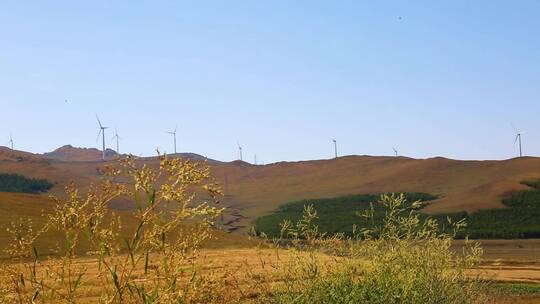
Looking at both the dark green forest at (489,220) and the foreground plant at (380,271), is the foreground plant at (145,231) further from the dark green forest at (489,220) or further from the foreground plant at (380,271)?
the dark green forest at (489,220)

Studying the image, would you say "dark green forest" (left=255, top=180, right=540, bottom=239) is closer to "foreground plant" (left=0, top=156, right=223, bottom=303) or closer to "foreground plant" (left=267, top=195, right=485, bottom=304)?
"foreground plant" (left=267, top=195, right=485, bottom=304)

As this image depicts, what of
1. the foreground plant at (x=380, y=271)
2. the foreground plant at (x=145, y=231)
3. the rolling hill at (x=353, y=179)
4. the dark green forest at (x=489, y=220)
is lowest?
the dark green forest at (x=489, y=220)

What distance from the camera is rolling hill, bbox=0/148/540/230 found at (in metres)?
84.8

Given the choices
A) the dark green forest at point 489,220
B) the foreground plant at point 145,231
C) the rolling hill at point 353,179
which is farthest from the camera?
the rolling hill at point 353,179

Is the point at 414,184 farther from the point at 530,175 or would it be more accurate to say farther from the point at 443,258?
the point at 443,258

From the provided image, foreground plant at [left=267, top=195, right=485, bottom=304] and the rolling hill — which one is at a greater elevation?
the rolling hill

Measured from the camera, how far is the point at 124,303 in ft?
12.2

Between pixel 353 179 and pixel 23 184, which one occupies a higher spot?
pixel 23 184

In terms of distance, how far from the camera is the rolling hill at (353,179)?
84812 mm

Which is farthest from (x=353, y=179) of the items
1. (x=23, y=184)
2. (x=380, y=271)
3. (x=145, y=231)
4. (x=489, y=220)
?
(x=145, y=231)

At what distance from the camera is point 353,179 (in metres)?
132

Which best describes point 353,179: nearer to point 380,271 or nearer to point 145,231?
point 380,271

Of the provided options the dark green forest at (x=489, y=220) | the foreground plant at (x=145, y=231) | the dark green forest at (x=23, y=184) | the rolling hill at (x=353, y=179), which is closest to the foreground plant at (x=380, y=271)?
the foreground plant at (x=145, y=231)

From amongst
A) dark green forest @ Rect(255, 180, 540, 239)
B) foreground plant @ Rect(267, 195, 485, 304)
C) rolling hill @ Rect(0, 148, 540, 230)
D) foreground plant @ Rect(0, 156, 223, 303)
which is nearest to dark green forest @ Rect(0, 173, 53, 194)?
rolling hill @ Rect(0, 148, 540, 230)
